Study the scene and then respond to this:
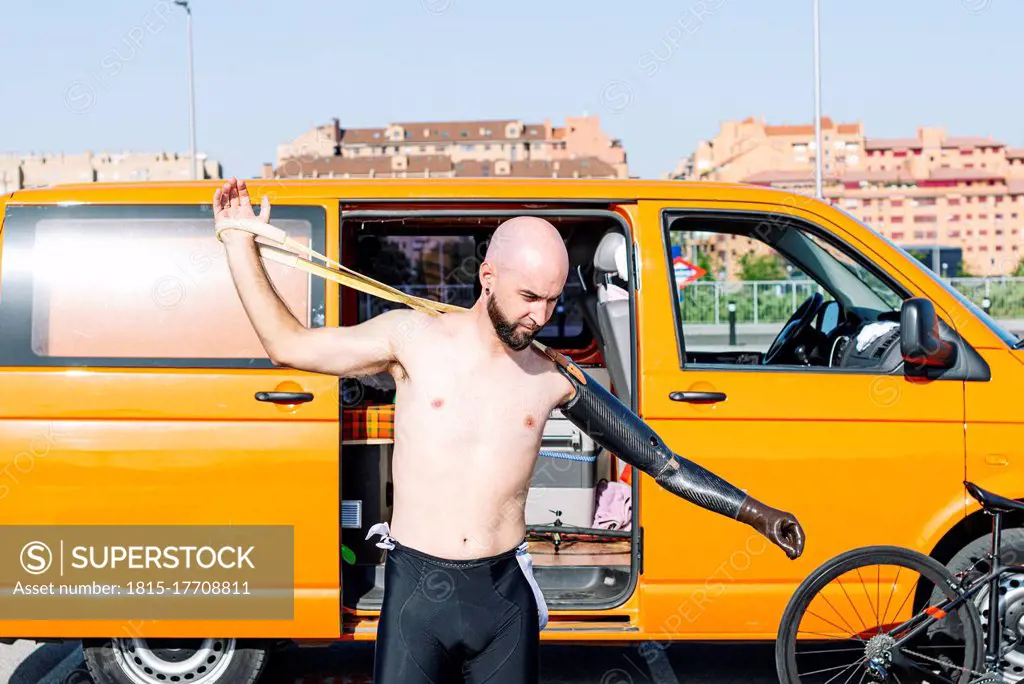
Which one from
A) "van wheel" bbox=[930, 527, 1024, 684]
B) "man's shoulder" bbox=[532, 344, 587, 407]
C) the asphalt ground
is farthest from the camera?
the asphalt ground

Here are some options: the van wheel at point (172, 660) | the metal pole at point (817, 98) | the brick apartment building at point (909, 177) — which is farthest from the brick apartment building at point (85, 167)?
the van wheel at point (172, 660)

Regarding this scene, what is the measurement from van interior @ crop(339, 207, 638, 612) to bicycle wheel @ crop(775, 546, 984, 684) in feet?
2.23

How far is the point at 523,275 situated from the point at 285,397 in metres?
2.01

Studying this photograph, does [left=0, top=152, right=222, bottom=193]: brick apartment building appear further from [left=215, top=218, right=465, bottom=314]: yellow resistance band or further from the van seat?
[left=215, top=218, right=465, bottom=314]: yellow resistance band

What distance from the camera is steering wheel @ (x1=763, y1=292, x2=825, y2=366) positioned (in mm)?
5355

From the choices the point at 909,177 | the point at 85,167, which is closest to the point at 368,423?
the point at 909,177

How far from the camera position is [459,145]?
150375mm

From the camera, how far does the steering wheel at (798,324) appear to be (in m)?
5.36

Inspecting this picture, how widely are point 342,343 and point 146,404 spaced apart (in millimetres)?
1857

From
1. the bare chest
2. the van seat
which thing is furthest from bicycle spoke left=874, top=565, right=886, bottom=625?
the bare chest

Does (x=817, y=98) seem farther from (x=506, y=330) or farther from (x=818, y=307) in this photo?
(x=506, y=330)

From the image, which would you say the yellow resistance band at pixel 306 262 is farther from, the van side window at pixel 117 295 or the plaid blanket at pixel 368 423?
the plaid blanket at pixel 368 423

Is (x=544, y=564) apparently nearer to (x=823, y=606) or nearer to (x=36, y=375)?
(x=823, y=606)

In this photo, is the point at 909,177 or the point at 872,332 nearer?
the point at 872,332
